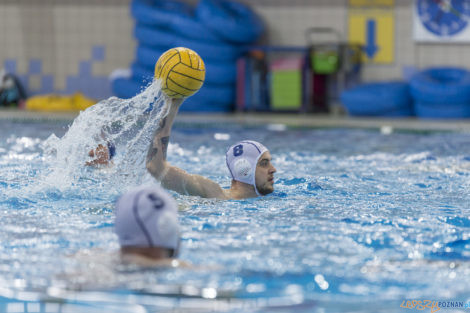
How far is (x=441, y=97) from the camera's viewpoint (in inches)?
408

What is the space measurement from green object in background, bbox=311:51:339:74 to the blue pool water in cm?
459

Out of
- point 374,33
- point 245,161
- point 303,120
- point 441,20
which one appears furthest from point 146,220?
point 441,20

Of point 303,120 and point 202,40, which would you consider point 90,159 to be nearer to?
point 303,120

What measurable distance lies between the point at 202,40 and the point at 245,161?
666 centimetres

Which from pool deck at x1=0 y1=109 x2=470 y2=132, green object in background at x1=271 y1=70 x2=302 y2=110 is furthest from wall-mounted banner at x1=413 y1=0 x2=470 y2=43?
green object in background at x1=271 y1=70 x2=302 y2=110

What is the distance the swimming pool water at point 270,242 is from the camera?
2934 millimetres

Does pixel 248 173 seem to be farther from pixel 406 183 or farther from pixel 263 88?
pixel 263 88

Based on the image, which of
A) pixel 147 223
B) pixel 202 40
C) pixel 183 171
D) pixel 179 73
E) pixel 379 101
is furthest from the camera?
pixel 202 40

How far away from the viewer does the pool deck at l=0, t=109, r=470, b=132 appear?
962 cm

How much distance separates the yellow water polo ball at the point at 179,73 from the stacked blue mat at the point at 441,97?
668 cm

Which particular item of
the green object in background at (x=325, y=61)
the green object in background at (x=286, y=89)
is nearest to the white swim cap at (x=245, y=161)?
the green object in background at (x=286, y=89)

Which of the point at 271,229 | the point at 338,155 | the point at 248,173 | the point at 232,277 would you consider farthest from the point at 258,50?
the point at 232,277

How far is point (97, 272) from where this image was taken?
3039 millimetres

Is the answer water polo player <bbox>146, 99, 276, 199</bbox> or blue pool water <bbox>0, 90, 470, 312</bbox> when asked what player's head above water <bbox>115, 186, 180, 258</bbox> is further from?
water polo player <bbox>146, 99, 276, 199</bbox>
